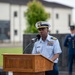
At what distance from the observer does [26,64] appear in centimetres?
710

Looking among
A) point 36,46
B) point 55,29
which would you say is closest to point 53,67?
point 36,46

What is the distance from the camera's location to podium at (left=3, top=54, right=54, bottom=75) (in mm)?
7051

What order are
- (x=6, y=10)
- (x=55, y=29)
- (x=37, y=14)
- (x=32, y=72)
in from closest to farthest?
1. (x=32, y=72)
2. (x=37, y=14)
3. (x=6, y=10)
4. (x=55, y=29)

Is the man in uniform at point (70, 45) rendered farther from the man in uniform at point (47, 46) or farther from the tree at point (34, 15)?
the tree at point (34, 15)

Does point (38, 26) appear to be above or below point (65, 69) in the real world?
above

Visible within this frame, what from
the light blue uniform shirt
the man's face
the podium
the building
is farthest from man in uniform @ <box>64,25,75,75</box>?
the building

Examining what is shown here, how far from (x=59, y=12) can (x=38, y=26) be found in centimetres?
7555

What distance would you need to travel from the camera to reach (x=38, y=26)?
312 inches

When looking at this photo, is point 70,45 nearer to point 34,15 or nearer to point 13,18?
point 34,15

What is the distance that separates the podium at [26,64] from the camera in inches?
278

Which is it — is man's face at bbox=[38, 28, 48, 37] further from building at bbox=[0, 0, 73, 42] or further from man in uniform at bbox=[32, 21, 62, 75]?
building at bbox=[0, 0, 73, 42]

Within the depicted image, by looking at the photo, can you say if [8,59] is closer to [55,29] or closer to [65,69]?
[65,69]

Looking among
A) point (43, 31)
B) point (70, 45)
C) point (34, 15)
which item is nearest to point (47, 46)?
point (43, 31)

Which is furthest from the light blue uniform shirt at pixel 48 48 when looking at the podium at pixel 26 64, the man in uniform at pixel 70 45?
the man in uniform at pixel 70 45
